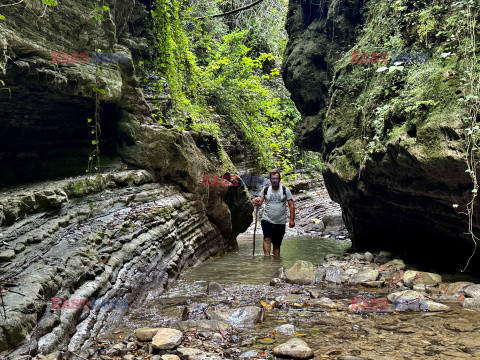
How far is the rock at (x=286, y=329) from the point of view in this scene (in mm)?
3092

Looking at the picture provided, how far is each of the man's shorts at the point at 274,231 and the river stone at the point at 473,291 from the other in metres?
4.14

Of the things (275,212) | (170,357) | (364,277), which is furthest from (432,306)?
(275,212)

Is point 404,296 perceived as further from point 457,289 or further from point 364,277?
point 364,277

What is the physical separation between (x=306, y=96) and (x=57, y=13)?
29.9 ft

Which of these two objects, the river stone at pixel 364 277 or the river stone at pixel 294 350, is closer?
the river stone at pixel 294 350

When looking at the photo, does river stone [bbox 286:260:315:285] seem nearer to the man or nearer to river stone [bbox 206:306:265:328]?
river stone [bbox 206:306:265:328]

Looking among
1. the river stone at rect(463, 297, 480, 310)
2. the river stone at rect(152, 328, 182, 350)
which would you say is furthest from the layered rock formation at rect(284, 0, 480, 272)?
the river stone at rect(152, 328, 182, 350)

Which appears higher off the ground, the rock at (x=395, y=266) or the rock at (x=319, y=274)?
the rock at (x=319, y=274)

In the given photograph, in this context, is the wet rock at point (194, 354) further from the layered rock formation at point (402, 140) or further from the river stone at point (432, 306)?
the layered rock formation at point (402, 140)

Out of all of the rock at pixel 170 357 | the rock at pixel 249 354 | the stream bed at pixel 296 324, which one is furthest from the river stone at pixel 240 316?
the rock at pixel 170 357

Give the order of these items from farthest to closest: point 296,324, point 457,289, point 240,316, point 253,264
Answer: point 253,264
point 457,289
point 240,316
point 296,324

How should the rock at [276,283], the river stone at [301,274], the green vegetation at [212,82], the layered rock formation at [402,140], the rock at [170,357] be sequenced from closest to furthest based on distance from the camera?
the rock at [170,357]
the layered rock formation at [402,140]
the rock at [276,283]
the river stone at [301,274]
the green vegetation at [212,82]

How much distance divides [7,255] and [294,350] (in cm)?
279

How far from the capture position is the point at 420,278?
4.58 meters
